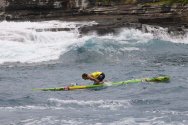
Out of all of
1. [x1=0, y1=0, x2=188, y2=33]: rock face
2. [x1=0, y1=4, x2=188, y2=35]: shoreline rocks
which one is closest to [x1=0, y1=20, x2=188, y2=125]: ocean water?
[x1=0, y1=4, x2=188, y2=35]: shoreline rocks

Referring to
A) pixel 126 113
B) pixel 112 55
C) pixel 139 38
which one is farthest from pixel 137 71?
pixel 139 38

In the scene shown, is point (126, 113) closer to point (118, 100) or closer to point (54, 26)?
point (118, 100)

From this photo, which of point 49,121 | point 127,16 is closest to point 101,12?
point 127,16

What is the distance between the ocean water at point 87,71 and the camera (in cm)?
1602

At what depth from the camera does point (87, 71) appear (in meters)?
27.0

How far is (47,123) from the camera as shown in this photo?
1506 centimetres

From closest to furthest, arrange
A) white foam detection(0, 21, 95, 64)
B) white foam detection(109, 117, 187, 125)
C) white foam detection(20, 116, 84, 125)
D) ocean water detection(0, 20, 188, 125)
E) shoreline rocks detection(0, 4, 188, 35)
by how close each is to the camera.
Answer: white foam detection(109, 117, 187, 125), white foam detection(20, 116, 84, 125), ocean water detection(0, 20, 188, 125), white foam detection(0, 21, 95, 64), shoreline rocks detection(0, 4, 188, 35)

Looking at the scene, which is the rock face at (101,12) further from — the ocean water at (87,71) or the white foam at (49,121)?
the white foam at (49,121)

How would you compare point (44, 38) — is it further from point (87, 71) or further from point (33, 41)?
point (87, 71)

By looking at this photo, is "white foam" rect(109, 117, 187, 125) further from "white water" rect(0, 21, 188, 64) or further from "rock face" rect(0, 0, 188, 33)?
"rock face" rect(0, 0, 188, 33)

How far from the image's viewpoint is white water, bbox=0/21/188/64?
110 feet

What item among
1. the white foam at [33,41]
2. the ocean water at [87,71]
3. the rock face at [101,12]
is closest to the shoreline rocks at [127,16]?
the rock face at [101,12]

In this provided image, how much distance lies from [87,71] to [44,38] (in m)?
12.2

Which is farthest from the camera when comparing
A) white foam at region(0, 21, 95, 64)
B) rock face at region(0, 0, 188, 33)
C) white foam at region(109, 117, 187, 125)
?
rock face at region(0, 0, 188, 33)
